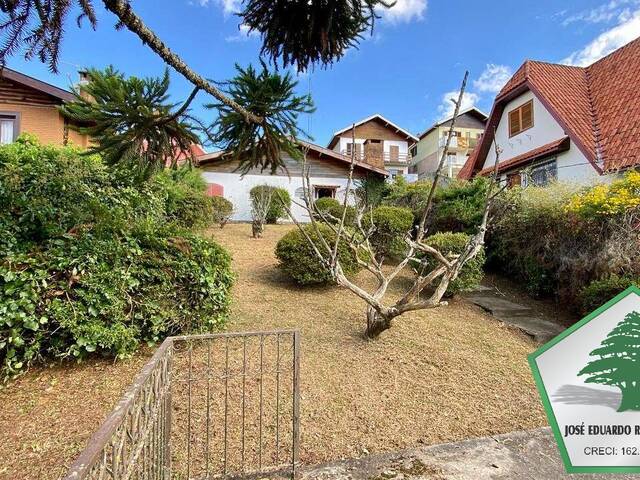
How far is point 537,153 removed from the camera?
31.1 feet

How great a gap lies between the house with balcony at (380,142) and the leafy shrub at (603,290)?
2112 centimetres

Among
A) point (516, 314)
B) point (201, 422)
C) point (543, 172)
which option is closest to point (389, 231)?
point (516, 314)

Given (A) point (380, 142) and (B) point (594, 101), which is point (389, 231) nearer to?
(B) point (594, 101)

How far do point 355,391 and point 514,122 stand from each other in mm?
11225

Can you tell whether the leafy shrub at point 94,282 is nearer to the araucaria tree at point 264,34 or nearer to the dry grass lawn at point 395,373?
the dry grass lawn at point 395,373

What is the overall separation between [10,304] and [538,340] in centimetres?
541

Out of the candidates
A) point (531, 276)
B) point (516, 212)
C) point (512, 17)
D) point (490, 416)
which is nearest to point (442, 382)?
point (490, 416)

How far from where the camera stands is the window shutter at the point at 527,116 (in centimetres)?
1012

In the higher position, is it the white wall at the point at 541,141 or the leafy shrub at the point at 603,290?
the white wall at the point at 541,141

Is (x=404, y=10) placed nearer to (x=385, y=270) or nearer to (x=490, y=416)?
(x=490, y=416)

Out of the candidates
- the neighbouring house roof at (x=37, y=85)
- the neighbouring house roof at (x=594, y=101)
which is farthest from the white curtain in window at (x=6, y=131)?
the neighbouring house roof at (x=594, y=101)

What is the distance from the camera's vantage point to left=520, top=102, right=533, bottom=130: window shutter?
33.2ft

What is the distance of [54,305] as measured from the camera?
2.58 metres

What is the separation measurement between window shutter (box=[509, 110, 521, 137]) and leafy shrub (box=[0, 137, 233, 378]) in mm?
10944
